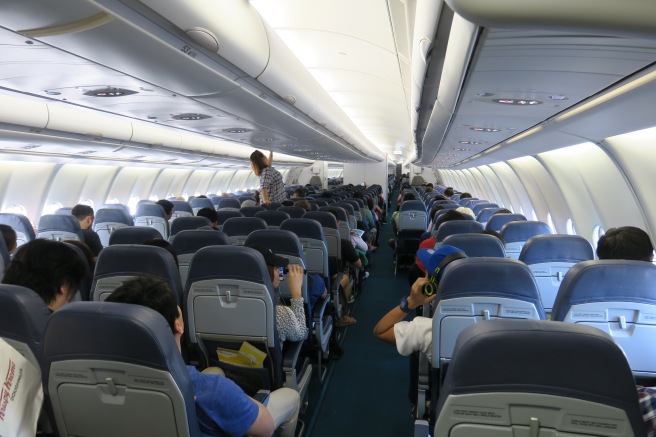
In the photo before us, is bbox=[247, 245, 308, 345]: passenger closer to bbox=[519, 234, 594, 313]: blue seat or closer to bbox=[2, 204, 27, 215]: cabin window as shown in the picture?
bbox=[519, 234, 594, 313]: blue seat

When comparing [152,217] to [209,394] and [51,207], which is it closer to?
[51,207]

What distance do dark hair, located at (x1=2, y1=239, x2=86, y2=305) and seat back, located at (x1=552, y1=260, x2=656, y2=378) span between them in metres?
2.92

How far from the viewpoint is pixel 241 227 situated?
5.88m

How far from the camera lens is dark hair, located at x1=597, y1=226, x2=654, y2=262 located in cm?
335

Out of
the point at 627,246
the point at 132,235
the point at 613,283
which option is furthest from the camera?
the point at 132,235

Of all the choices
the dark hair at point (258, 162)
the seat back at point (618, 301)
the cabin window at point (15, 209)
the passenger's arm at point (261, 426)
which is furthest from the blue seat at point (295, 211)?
the cabin window at point (15, 209)

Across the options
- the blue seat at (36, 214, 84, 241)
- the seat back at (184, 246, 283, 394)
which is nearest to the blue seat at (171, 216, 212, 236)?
the blue seat at (36, 214, 84, 241)

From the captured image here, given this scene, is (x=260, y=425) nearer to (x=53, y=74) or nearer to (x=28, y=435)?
(x=28, y=435)

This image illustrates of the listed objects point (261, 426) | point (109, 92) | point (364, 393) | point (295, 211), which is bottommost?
point (364, 393)

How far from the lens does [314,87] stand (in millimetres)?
6344

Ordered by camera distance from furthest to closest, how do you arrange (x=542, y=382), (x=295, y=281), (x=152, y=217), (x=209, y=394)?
(x=152, y=217) < (x=295, y=281) < (x=209, y=394) < (x=542, y=382)

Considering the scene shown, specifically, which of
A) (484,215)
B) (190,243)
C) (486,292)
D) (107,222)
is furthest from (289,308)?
(107,222)

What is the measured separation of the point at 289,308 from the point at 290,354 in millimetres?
370

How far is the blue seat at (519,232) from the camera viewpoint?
5.27 meters
